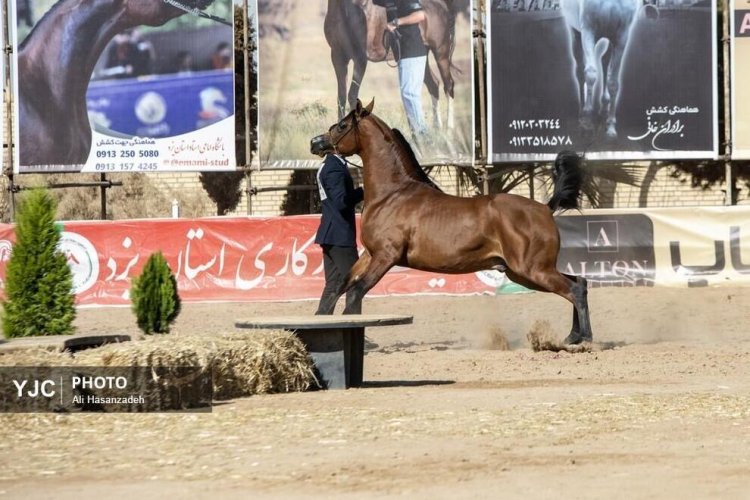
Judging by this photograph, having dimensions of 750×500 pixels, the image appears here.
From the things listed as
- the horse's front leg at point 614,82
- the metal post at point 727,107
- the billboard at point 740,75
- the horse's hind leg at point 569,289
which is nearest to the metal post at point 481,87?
the horse's front leg at point 614,82

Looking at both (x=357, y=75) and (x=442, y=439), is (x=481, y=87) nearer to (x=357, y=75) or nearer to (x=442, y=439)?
(x=357, y=75)

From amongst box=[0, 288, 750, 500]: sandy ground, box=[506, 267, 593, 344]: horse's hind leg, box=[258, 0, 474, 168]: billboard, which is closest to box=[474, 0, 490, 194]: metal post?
box=[258, 0, 474, 168]: billboard

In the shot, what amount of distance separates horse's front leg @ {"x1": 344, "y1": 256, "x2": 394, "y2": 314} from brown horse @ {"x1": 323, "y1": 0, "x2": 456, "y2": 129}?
9.32 m

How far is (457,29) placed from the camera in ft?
68.8

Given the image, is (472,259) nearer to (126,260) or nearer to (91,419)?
(91,419)

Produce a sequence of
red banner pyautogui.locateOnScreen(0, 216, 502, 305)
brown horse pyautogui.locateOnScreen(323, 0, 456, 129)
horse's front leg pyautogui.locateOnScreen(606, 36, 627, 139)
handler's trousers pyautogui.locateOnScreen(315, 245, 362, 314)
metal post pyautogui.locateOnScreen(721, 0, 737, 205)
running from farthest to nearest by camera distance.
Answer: metal post pyautogui.locateOnScreen(721, 0, 737, 205), horse's front leg pyautogui.locateOnScreen(606, 36, 627, 139), brown horse pyautogui.locateOnScreen(323, 0, 456, 129), red banner pyautogui.locateOnScreen(0, 216, 502, 305), handler's trousers pyautogui.locateOnScreen(315, 245, 362, 314)

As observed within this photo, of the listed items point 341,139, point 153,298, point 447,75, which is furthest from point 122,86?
point 153,298

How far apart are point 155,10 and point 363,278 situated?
36.9 ft

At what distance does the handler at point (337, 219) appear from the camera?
12.4 metres

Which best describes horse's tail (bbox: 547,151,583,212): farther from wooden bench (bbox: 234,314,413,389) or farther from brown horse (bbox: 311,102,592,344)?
wooden bench (bbox: 234,314,413,389)

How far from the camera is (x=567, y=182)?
12992 millimetres

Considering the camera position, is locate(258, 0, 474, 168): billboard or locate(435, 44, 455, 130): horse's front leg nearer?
locate(258, 0, 474, 168): billboard

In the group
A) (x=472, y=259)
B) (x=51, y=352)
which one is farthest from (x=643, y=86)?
(x=51, y=352)

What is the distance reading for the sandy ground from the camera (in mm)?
5727
